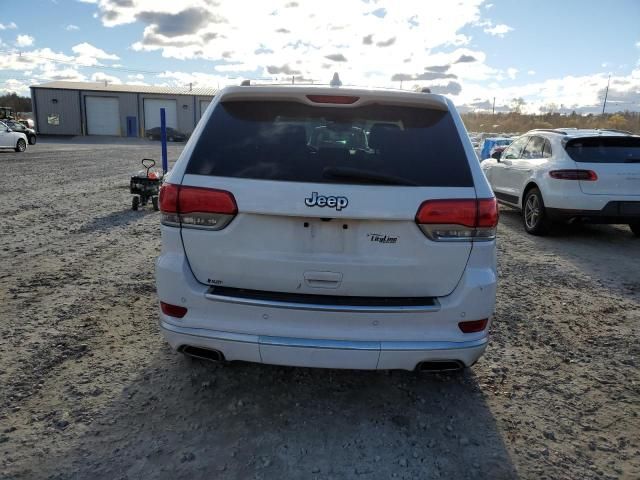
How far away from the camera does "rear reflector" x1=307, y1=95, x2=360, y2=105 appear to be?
106 inches

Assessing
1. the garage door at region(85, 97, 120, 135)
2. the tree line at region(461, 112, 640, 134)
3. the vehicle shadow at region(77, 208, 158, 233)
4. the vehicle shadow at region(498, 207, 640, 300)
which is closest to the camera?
the vehicle shadow at region(498, 207, 640, 300)

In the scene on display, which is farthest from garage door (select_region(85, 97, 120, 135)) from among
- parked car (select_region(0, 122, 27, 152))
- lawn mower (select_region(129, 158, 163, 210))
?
lawn mower (select_region(129, 158, 163, 210))

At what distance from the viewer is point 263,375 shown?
330 cm

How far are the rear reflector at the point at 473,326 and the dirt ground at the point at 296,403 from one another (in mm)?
609

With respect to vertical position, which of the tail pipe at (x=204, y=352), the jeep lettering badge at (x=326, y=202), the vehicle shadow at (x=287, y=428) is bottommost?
the vehicle shadow at (x=287, y=428)

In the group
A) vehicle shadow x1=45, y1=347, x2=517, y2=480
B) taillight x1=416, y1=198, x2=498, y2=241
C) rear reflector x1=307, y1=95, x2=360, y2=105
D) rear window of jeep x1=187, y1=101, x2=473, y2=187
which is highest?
rear reflector x1=307, y1=95, x2=360, y2=105

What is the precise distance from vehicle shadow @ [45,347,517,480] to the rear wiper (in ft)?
4.60

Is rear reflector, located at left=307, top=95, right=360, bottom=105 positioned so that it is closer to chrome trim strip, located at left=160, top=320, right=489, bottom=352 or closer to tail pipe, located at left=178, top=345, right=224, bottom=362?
chrome trim strip, located at left=160, top=320, right=489, bottom=352

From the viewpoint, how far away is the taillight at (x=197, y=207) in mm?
2520

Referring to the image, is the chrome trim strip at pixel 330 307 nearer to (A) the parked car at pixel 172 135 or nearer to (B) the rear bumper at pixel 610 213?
(B) the rear bumper at pixel 610 213

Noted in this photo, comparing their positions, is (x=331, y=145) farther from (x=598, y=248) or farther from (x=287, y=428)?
(x=598, y=248)

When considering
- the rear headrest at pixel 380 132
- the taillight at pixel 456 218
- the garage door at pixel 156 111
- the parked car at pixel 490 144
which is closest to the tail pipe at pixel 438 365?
the taillight at pixel 456 218

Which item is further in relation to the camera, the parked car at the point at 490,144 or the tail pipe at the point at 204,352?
the parked car at the point at 490,144

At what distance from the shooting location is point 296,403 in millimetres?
3000
